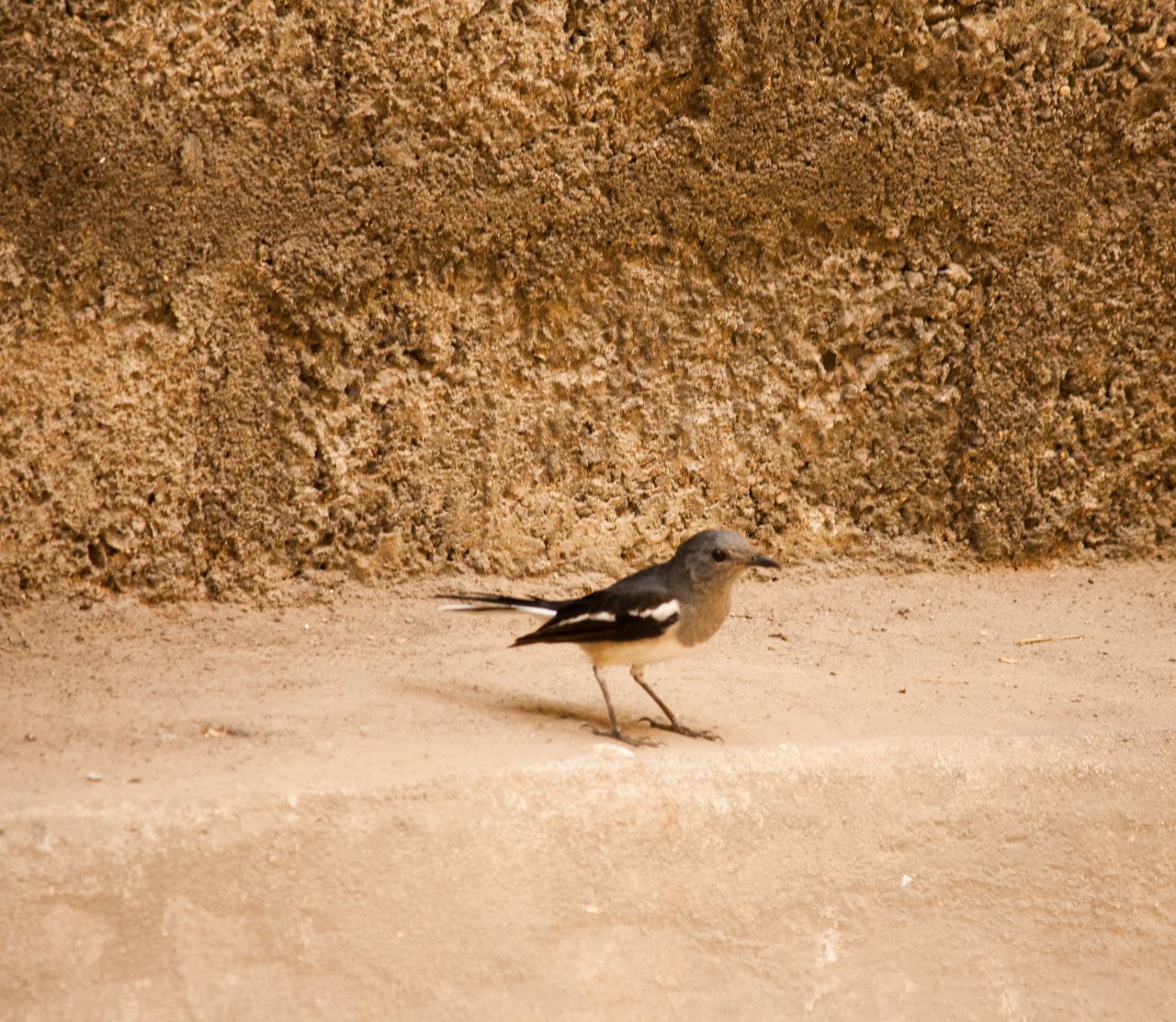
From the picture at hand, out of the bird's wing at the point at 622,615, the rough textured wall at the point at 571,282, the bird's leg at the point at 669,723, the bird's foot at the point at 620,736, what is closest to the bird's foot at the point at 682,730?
the bird's leg at the point at 669,723

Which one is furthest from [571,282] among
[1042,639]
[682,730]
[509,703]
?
[1042,639]

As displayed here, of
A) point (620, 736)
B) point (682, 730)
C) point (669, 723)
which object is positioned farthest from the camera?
point (669, 723)

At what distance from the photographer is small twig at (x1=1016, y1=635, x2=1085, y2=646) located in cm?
492

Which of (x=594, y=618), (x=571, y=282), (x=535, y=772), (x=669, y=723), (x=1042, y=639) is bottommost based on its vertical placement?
(x=1042, y=639)

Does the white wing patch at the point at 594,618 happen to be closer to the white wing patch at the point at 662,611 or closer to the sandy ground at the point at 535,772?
the white wing patch at the point at 662,611

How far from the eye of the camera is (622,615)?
3773 mm

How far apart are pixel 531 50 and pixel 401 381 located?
1.29 meters

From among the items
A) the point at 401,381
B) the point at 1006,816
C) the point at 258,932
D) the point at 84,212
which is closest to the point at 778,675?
the point at 1006,816

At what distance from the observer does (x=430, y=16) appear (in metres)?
4.67

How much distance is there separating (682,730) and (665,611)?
14.1 inches

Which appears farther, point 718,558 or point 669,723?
point 669,723

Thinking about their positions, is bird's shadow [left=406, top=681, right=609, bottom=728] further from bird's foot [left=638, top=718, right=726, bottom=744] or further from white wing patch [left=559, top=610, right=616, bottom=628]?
white wing patch [left=559, top=610, right=616, bottom=628]

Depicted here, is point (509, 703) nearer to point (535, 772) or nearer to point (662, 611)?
point (662, 611)

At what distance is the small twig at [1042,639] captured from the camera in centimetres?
492
